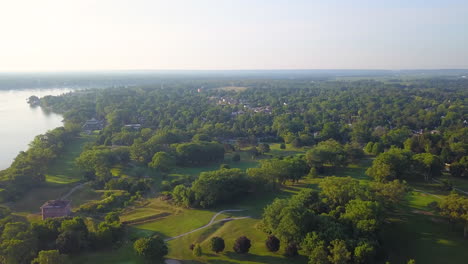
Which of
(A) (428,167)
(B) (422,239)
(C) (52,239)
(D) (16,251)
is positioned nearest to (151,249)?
(C) (52,239)

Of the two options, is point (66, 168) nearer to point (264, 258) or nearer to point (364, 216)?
point (264, 258)

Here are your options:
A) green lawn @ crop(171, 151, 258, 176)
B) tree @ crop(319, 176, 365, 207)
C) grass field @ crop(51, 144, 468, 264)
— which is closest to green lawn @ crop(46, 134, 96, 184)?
A: green lawn @ crop(171, 151, 258, 176)

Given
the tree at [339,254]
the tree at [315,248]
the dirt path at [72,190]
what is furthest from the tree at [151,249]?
the dirt path at [72,190]

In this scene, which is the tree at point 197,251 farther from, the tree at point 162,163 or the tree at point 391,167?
the tree at point 391,167

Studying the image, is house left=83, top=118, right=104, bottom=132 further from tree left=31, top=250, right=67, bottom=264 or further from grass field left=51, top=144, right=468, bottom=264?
tree left=31, top=250, right=67, bottom=264

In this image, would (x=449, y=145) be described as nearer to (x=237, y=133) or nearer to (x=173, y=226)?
(x=237, y=133)

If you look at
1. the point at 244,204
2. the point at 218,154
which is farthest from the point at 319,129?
the point at 244,204
